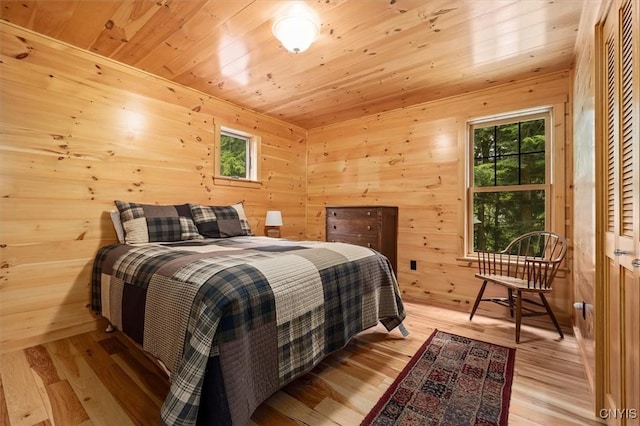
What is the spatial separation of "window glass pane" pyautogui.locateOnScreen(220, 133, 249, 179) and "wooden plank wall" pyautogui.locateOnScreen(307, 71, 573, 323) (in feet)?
4.38

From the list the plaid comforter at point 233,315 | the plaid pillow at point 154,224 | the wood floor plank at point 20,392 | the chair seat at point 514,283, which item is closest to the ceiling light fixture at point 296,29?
the plaid comforter at point 233,315

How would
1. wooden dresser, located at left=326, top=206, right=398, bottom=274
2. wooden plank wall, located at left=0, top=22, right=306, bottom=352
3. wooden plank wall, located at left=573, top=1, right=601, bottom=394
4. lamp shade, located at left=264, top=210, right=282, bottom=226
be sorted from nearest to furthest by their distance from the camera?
1. wooden plank wall, located at left=573, top=1, right=601, bottom=394
2. wooden plank wall, located at left=0, top=22, right=306, bottom=352
3. wooden dresser, located at left=326, top=206, right=398, bottom=274
4. lamp shade, located at left=264, top=210, right=282, bottom=226

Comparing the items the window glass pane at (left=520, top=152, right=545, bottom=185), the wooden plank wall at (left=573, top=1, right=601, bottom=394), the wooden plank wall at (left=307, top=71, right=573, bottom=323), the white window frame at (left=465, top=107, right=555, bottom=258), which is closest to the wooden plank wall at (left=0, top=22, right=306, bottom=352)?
the wooden plank wall at (left=307, top=71, right=573, bottom=323)

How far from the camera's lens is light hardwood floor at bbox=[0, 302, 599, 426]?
137cm

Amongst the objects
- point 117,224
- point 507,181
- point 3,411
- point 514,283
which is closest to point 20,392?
point 3,411

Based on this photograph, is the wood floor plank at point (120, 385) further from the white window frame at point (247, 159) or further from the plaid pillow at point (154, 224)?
the white window frame at point (247, 159)

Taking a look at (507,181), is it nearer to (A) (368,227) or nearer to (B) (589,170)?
(B) (589,170)

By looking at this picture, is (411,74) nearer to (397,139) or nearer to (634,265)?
(397,139)

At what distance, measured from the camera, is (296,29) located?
1.90 m

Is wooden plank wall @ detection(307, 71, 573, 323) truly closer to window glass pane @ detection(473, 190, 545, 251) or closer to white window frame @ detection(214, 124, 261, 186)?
window glass pane @ detection(473, 190, 545, 251)

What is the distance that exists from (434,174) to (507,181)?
704mm

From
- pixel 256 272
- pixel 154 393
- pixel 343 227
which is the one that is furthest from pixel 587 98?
pixel 154 393

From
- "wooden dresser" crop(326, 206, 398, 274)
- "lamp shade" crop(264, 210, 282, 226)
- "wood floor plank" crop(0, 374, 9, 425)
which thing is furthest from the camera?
"lamp shade" crop(264, 210, 282, 226)

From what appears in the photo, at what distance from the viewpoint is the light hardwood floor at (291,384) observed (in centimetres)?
137
